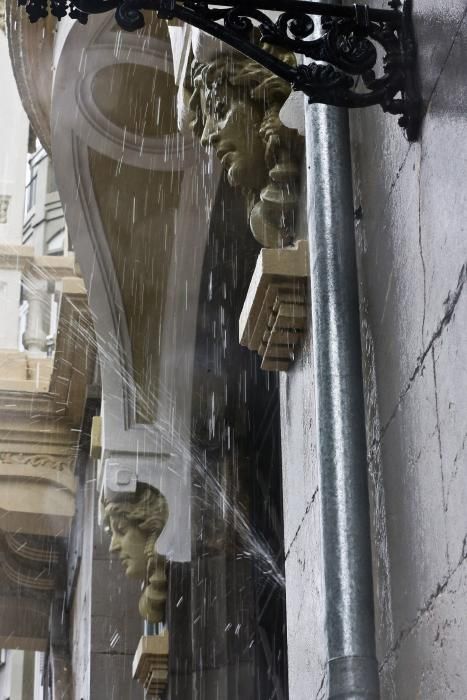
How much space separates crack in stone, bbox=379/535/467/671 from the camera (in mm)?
2472

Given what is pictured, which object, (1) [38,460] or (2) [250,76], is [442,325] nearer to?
(2) [250,76]

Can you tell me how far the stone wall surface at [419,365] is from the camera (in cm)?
255

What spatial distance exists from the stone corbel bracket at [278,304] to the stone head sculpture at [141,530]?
393 cm

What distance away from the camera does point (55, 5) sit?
295 centimetres

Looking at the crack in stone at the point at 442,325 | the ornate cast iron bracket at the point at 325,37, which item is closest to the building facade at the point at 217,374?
the crack in stone at the point at 442,325

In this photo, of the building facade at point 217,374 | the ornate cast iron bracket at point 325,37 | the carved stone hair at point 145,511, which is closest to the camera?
the building facade at point 217,374

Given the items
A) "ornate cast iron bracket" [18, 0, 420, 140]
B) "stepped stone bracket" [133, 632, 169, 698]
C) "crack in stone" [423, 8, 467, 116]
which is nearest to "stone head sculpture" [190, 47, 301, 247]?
"ornate cast iron bracket" [18, 0, 420, 140]

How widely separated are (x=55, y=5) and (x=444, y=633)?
160 centimetres

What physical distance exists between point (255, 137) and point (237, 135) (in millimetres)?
71

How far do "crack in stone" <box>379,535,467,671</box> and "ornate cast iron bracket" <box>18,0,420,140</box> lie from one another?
100 cm

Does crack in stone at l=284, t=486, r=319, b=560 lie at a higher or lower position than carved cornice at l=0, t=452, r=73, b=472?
lower

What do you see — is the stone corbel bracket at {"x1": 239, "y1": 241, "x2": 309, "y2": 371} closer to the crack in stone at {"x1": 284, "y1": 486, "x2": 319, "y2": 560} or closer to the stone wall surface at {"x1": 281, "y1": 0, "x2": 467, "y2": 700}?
the stone wall surface at {"x1": 281, "y1": 0, "x2": 467, "y2": 700}

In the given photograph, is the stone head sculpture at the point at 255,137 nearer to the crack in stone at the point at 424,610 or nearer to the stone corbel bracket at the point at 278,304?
the stone corbel bracket at the point at 278,304

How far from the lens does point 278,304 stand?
154 inches
